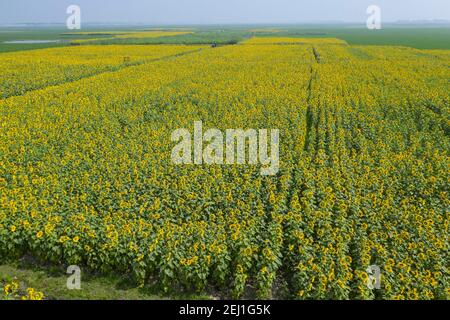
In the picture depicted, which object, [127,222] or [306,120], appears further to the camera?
[306,120]

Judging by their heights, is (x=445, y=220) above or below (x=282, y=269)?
above

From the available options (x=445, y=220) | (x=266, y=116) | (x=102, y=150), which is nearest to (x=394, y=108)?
(x=266, y=116)

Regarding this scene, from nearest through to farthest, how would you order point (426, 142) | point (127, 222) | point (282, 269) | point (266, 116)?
point (282, 269)
point (127, 222)
point (426, 142)
point (266, 116)

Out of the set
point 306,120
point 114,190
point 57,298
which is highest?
point 306,120

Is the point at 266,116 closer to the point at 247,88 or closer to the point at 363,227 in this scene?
the point at 247,88

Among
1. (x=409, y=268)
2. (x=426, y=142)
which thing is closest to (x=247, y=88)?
(x=426, y=142)

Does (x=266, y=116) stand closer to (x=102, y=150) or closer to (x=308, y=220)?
(x=102, y=150)
